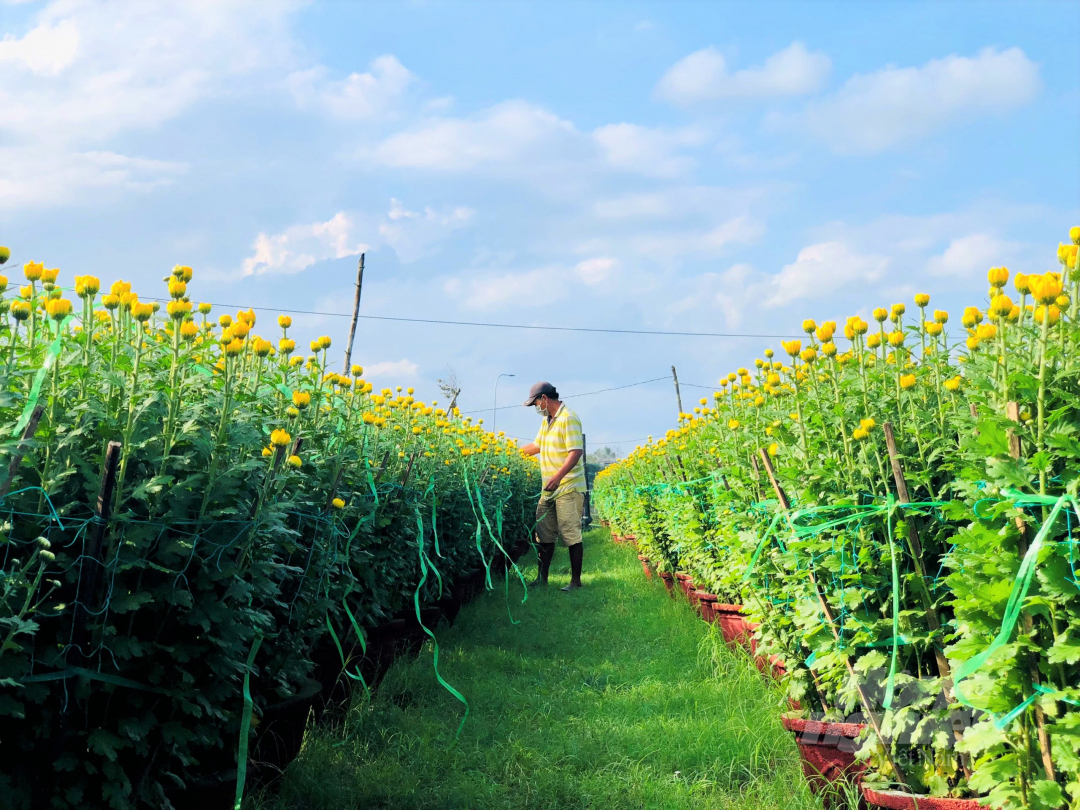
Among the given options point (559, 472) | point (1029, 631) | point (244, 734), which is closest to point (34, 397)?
point (244, 734)

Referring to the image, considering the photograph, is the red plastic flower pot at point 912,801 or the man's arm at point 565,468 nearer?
the red plastic flower pot at point 912,801

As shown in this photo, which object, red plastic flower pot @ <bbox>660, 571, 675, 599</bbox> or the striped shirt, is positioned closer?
red plastic flower pot @ <bbox>660, 571, 675, 599</bbox>

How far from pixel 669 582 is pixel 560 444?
181 centimetres

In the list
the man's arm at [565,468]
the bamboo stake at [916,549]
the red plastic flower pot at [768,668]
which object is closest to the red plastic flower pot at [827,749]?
the bamboo stake at [916,549]

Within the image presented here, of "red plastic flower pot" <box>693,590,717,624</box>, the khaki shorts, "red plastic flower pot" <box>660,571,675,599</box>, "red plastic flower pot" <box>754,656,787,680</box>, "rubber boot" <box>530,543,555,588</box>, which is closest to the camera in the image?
"red plastic flower pot" <box>754,656,787,680</box>

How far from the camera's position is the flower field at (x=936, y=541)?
2.18m

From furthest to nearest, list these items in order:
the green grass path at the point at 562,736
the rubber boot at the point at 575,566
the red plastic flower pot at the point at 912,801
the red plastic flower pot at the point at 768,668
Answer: the rubber boot at the point at 575,566, the red plastic flower pot at the point at 768,668, the green grass path at the point at 562,736, the red plastic flower pot at the point at 912,801

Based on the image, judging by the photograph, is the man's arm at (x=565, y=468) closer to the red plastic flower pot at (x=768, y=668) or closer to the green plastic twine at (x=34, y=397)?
the red plastic flower pot at (x=768, y=668)

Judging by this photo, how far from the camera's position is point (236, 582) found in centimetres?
254

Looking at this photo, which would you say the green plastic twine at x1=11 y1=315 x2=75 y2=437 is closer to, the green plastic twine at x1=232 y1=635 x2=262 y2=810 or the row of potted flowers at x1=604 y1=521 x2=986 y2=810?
the green plastic twine at x1=232 y1=635 x2=262 y2=810

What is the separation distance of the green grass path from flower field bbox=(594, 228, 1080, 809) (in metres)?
0.49

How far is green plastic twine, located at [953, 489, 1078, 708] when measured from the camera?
2008mm

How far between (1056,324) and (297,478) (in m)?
2.64

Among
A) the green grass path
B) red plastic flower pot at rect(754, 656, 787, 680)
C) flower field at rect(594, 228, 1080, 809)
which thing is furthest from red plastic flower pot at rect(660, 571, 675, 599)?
flower field at rect(594, 228, 1080, 809)
